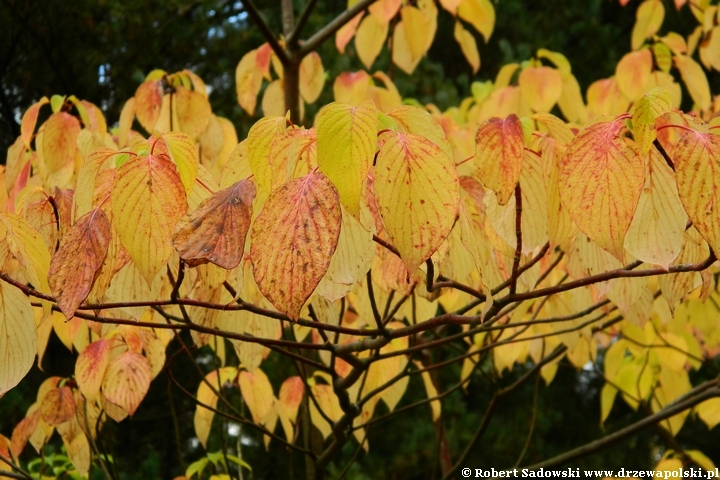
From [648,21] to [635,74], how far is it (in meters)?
0.50

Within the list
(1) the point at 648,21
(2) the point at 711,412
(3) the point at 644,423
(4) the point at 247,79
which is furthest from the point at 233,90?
(3) the point at 644,423

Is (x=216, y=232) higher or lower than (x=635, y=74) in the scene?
higher

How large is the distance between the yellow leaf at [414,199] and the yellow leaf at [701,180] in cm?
19

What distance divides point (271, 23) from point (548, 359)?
303 cm

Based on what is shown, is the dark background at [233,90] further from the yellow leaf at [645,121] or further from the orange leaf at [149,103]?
the yellow leaf at [645,121]

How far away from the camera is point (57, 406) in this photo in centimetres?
131

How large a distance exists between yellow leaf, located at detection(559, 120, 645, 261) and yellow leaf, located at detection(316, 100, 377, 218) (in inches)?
7.0

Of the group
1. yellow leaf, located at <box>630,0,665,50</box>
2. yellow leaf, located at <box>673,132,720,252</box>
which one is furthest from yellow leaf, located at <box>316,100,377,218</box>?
yellow leaf, located at <box>630,0,665,50</box>

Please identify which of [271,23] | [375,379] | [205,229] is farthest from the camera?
[271,23]

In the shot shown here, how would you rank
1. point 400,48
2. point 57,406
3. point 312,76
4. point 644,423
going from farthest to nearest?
1. point 400,48
2. point 312,76
3. point 644,423
4. point 57,406

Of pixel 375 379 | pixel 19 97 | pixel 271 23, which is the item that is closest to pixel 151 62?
pixel 19 97

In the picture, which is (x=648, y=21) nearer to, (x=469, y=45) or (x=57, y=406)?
(x=469, y=45)

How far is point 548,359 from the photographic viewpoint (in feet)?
5.25

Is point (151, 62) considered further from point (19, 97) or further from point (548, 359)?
point (548, 359)
